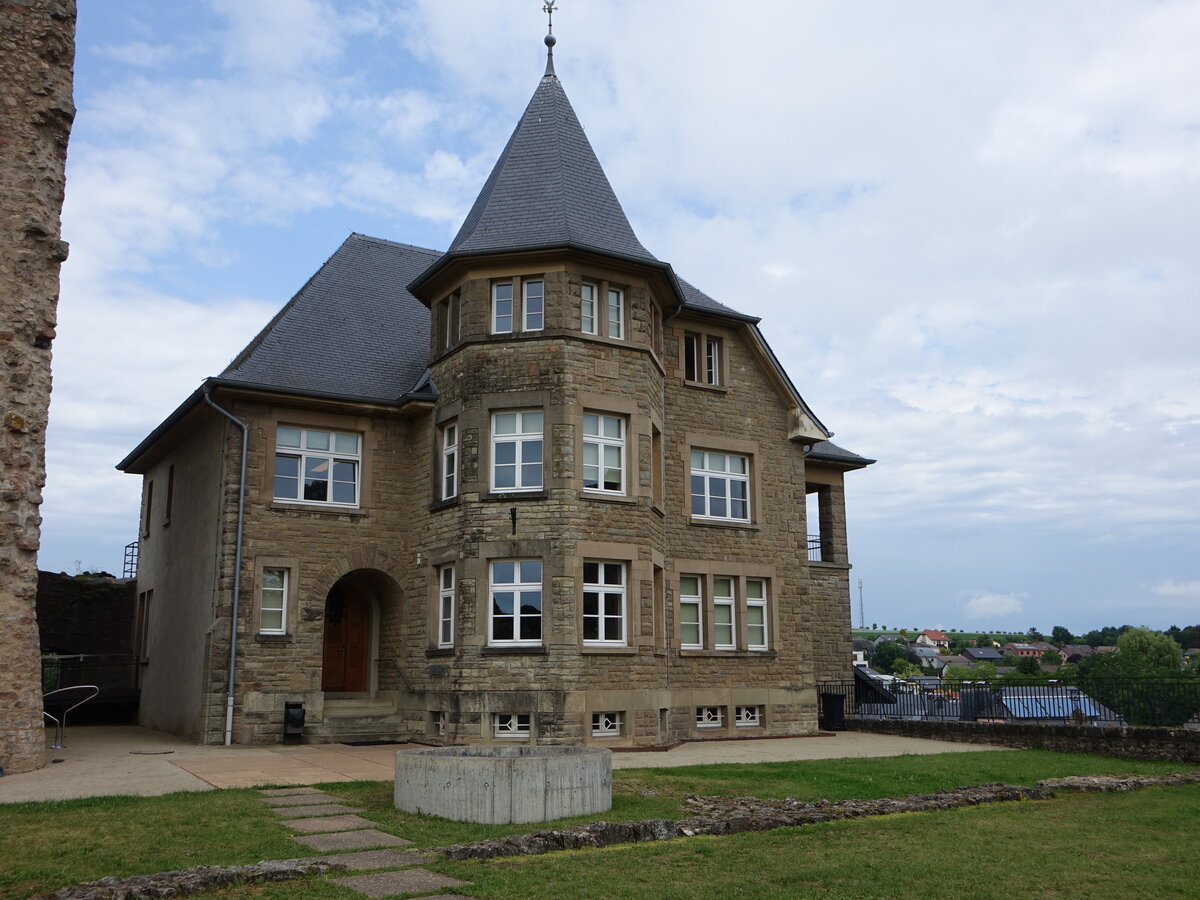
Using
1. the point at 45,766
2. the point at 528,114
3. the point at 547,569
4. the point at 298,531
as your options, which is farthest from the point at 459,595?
the point at 528,114

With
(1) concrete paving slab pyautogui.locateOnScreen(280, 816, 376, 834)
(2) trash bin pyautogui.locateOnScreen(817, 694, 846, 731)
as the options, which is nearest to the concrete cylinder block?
(1) concrete paving slab pyautogui.locateOnScreen(280, 816, 376, 834)

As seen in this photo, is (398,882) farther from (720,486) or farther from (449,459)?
(720,486)

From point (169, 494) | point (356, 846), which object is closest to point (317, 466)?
point (169, 494)

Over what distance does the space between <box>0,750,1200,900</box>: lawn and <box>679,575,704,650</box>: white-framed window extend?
27.9 feet

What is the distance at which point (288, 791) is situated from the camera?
11.9 meters

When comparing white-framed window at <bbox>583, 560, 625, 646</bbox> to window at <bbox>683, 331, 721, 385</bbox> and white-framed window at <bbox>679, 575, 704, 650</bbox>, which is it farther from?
window at <bbox>683, 331, 721, 385</bbox>

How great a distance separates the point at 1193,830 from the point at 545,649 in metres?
10.2

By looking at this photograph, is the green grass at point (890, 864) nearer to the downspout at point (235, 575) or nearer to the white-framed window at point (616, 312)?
the white-framed window at point (616, 312)

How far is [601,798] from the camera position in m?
10.3

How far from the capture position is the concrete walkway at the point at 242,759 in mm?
12602

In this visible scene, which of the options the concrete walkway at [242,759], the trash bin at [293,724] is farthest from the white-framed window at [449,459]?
the concrete walkway at [242,759]

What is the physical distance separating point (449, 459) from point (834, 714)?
10.5 metres

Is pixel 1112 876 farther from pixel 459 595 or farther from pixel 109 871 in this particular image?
pixel 459 595

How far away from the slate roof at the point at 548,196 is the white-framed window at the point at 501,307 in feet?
2.52
